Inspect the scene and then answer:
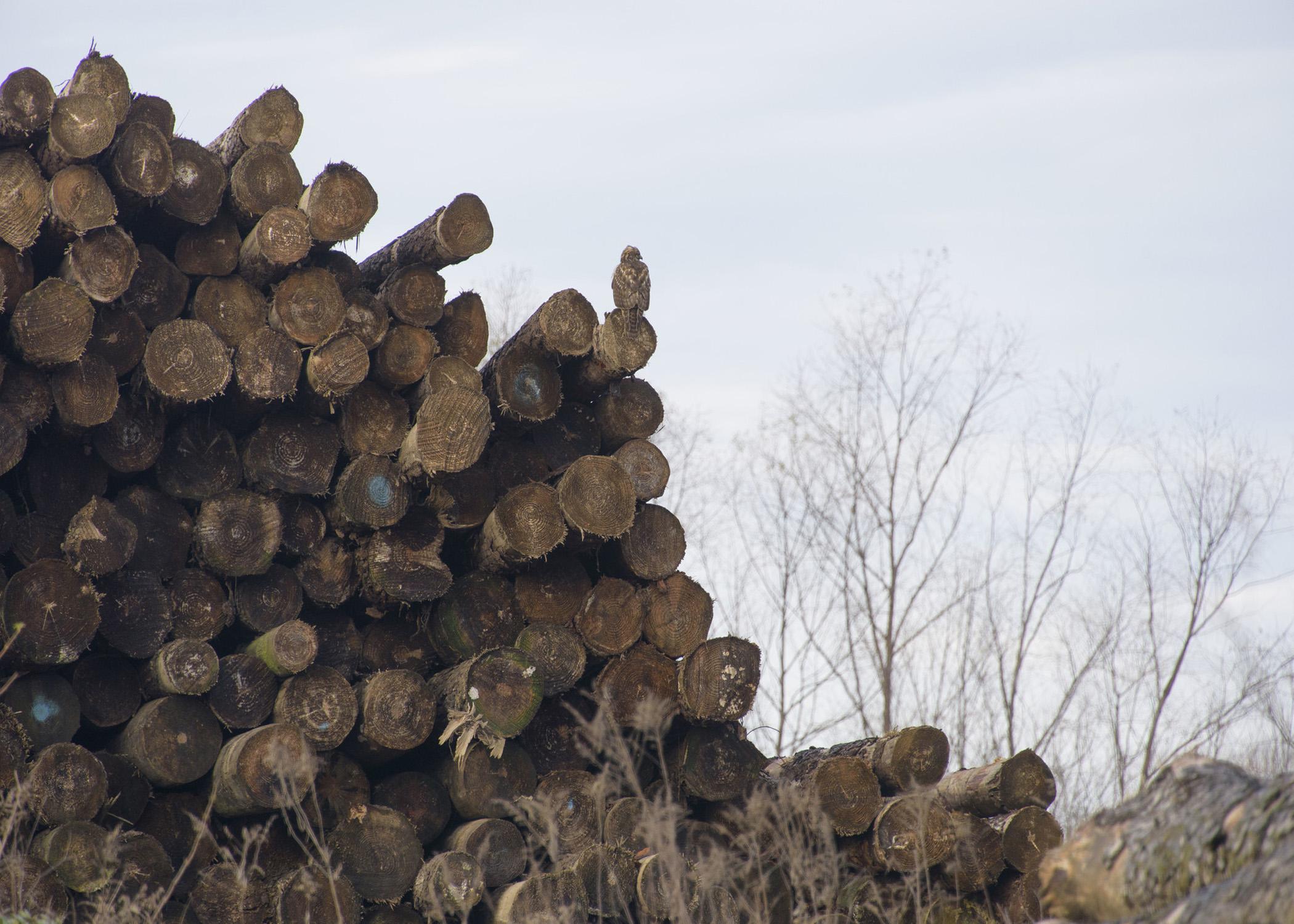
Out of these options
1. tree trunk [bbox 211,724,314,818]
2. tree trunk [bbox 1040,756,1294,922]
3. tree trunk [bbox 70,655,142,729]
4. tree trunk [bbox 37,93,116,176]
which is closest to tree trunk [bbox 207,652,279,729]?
tree trunk [bbox 211,724,314,818]

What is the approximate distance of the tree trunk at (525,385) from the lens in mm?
4445

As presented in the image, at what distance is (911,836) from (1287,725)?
12.6 meters

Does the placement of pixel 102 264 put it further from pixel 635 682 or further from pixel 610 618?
pixel 635 682

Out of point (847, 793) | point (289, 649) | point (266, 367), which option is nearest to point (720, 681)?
point (847, 793)

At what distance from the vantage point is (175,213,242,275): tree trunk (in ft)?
14.3

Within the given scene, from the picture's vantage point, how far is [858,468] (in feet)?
40.7

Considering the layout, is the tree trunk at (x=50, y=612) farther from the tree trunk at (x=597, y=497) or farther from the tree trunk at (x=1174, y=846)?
the tree trunk at (x=1174, y=846)

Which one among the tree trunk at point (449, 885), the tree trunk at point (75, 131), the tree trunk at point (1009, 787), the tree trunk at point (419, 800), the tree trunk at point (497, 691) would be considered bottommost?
the tree trunk at point (449, 885)

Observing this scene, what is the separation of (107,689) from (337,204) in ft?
6.37

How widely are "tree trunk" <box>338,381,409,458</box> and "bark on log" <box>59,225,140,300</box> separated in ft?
2.92

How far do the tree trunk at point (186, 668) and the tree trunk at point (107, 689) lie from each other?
0.18 m

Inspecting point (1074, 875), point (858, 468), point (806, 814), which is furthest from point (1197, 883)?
point (858, 468)

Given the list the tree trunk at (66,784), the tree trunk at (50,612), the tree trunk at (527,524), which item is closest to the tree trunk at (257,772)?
the tree trunk at (66,784)

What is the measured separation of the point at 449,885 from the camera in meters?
3.82
